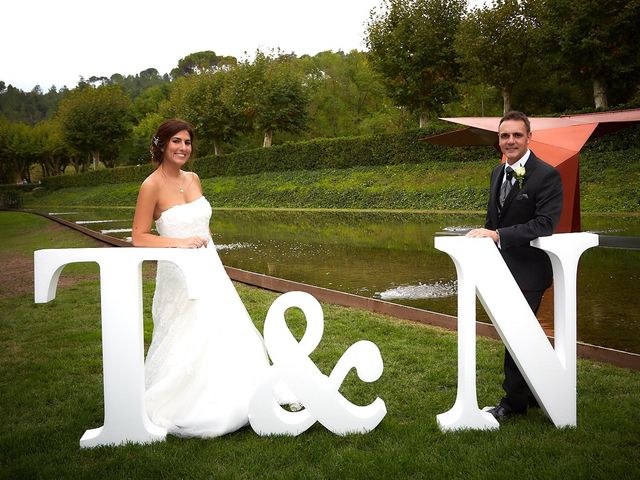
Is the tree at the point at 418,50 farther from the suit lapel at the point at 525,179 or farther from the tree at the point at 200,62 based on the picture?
the suit lapel at the point at 525,179

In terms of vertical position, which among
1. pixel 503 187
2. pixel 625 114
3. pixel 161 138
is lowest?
pixel 503 187

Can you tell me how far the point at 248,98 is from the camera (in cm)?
4950

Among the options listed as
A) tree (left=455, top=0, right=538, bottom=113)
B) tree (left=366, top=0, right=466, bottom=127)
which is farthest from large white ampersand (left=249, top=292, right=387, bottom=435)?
tree (left=366, top=0, right=466, bottom=127)

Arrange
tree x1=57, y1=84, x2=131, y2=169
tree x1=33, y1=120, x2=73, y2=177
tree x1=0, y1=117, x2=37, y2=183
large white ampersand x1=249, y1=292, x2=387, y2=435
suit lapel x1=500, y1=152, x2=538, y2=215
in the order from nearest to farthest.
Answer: large white ampersand x1=249, y1=292, x2=387, y2=435 < suit lapel x1=500, y1=152, x2=538, y2=215 < tree x1=57, y1=84, x2=131, y2=169 < tree x1=33, y1=120, x2=73, y2=177 < tree x1=0, y1=117, x2=37, y2=183

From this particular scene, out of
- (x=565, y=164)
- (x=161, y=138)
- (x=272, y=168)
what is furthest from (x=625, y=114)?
(x=272, y=168)

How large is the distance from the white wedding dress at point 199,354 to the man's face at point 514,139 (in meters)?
2.27

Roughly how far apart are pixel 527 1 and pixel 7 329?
2782 centimetres

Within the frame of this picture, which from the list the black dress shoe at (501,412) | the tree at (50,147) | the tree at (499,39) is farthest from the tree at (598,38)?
the tree at (50,147)

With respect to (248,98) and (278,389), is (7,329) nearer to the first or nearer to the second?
(278,389)

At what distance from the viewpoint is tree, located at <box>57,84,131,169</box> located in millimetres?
64062

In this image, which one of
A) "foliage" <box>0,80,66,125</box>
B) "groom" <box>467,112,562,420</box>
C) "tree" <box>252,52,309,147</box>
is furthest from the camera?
"foliage" <box>0,80,66,125</box>

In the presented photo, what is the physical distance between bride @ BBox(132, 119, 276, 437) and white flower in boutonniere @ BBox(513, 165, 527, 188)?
7.40ft

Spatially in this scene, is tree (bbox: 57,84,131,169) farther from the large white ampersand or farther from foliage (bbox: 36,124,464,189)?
the large white ampersand

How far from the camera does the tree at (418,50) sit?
33562mm
